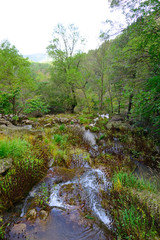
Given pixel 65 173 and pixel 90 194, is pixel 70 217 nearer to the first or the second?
pixel 90 194

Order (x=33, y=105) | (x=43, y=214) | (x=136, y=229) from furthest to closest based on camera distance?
(x=33, y=105), (x=43, y=214), (x=136, y=229)

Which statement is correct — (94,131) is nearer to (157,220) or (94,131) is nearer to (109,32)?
(109,32)

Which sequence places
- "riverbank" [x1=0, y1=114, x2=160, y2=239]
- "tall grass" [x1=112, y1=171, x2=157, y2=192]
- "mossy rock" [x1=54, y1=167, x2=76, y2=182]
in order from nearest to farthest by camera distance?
"riverbank" [x1=0, y1=114, x2=160, y2=239]
"tall grass" [x1=112, y1=171, x2=157, y2=192]
"mossy rock" [x1=54, y1=167, x2=76, y2=182]

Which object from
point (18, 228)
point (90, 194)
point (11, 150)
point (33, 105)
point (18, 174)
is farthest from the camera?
point (33, 105)

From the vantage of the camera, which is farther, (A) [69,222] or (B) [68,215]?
(B) [68,215]

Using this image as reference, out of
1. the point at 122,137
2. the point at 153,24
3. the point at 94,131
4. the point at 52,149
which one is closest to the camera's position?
the point at 153,24

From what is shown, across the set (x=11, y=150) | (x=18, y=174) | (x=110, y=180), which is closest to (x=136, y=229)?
(x=110, y=180)

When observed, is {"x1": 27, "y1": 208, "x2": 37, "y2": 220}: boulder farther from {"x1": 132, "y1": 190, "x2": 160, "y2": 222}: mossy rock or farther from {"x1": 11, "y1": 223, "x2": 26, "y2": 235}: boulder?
{"x1": 132, "y1": 190, "x2": 160, "y2": 222}: mossy rock

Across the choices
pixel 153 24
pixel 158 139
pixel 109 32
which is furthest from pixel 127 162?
pixel 109 32

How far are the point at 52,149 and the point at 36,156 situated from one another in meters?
1.23

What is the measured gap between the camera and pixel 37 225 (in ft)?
6.49

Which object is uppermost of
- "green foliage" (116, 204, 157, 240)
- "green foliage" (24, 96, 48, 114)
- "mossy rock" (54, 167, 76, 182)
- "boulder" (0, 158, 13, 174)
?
"green foliage" (24, 96, 48, 114)

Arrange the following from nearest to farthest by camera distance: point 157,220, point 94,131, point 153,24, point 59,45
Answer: point 157,220 < point 153,24 < point 94,131 < point 59,45

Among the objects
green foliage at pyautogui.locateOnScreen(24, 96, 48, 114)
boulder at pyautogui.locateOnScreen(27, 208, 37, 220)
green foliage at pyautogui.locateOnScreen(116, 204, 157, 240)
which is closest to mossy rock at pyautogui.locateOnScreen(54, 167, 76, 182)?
boulder at pyautogui.locateOnScreen(27, 208, 37, 220)
